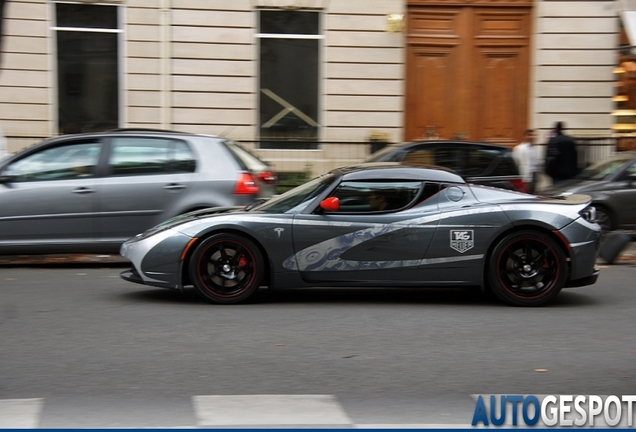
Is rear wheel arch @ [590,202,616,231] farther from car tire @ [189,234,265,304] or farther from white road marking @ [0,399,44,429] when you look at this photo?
white road marking @ [0,399,44,429]

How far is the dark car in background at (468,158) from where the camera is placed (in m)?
13.3

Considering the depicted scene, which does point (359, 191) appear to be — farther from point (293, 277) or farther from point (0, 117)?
point (0, 117)

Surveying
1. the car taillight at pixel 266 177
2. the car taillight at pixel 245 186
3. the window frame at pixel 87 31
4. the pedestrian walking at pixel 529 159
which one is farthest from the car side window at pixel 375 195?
the window frame at pixel 87 31

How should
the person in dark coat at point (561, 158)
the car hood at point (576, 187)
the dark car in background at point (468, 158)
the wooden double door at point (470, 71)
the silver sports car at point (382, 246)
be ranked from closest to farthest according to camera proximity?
the silver sports car at point (382, 246) → the dark car in background at point (468, 158) → the car hood at point (576, 187) → the person in dark coat at point (561, 158) → the wooden double door at point (470, 71)

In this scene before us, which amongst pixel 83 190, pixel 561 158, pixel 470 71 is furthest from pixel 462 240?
pixel 470 71

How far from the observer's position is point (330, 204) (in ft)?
26.5

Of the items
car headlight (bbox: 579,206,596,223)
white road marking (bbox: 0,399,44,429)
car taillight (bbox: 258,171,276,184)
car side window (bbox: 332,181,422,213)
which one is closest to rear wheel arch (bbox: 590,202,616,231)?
car taillight (bbox: 258,171,276,184)

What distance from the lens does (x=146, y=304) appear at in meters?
8.20

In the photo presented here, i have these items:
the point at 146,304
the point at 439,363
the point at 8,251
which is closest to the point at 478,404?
the point at 439,363

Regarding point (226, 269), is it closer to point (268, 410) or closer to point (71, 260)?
point (268, 410)

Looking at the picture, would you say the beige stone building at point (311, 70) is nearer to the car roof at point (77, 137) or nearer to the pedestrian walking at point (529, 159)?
the pedestrian walking at point (529, 159)

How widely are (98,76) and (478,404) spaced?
1494cm

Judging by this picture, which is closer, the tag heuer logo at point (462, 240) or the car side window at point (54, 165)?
the tag heuer logo at point (462, 240)

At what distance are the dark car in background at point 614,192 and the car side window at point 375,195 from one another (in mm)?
6361
